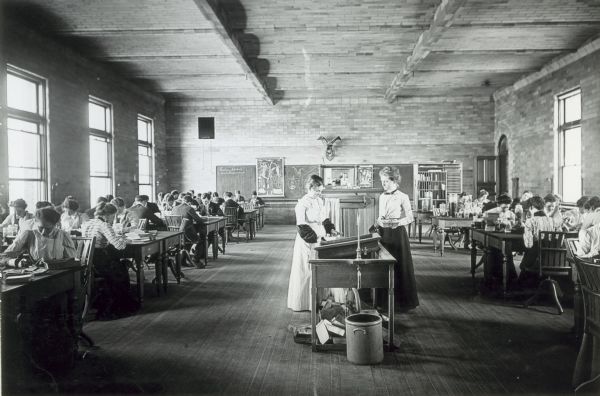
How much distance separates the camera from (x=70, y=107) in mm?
9547

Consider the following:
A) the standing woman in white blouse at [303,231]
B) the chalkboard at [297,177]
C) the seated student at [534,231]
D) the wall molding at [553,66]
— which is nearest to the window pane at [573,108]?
the wall molding at [553,66]

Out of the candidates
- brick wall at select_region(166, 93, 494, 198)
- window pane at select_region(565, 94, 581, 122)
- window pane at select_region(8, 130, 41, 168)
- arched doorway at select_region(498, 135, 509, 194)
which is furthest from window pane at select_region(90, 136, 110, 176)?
arched doorway at select_region(498, 135, 509, 194)

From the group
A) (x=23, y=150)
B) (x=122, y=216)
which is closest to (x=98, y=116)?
(x=23, y=150)

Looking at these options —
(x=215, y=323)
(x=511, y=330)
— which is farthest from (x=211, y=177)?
(x=511, y=330)

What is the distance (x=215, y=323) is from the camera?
4.92 meters

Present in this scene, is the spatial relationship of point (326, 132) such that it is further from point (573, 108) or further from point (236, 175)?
point (573, 108)

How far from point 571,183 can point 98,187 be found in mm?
10849

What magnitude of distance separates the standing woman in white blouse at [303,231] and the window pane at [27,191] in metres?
5.38

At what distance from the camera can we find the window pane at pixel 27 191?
7.94 m

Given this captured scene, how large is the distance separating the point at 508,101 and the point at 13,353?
45.6 feet

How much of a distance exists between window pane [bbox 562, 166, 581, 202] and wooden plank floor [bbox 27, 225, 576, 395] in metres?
5.70

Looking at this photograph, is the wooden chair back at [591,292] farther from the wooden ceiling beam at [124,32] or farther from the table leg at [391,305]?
the wooden ceiling beam at [124,32]

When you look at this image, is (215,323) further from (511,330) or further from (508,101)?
(508,101)

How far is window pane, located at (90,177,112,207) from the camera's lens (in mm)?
10727
